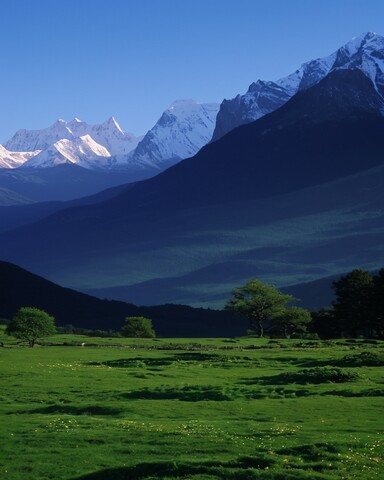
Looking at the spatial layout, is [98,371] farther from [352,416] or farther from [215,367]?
[352,416]

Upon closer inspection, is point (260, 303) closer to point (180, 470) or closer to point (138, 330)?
point (138, 330)

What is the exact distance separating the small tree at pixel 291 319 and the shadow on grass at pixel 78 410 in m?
71.7

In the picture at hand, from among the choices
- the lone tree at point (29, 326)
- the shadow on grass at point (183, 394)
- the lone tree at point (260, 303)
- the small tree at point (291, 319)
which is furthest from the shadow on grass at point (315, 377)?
the lone tree at point (260, 303)

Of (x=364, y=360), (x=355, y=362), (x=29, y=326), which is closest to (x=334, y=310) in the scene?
(x=29, y=326)

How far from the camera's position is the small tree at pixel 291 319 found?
110 metres

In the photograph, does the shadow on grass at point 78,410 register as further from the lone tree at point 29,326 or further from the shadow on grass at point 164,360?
the lone tree at point 29,326

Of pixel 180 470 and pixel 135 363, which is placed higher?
pixel 135 363

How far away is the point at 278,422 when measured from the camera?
3316 centimetres

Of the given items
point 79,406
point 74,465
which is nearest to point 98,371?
point 79,406

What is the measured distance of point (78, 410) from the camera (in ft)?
124

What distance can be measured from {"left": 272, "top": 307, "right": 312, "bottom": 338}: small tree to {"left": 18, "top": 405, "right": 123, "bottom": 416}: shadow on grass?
71.7 m

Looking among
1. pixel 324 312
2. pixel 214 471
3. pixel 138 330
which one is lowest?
pixel 214 471

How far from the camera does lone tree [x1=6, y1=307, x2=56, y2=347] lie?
86800mm

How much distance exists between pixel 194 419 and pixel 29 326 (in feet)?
182
